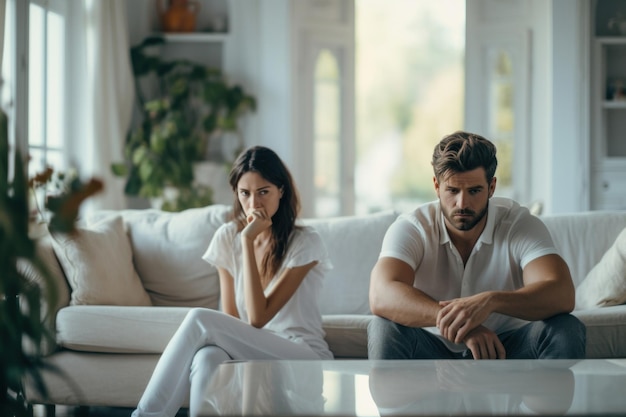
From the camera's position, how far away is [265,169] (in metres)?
2.95

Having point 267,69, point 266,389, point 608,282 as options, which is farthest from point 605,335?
point 267,69

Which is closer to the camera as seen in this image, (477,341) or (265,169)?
(477,341)

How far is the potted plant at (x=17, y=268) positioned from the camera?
1.18 metres

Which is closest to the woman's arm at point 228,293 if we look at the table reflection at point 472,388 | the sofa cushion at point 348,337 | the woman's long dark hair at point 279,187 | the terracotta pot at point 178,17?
the woman's long dark hair at point 279,187

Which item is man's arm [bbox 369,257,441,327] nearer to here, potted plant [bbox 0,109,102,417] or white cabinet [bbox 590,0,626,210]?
potted plant [bbox 0,109,102,417]

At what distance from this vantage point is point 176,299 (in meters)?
3.74

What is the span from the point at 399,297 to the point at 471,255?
1.07 ft

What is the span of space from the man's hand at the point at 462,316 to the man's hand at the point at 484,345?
23 millimetres

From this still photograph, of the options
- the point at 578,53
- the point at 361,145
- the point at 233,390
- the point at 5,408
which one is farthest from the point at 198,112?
the point at 361,145

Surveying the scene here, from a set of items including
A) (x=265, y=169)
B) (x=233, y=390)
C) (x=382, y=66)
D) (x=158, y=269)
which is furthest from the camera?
(x=382, y=66)

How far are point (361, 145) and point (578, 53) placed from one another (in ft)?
27.0

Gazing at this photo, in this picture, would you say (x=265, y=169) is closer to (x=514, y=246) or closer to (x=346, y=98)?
(x=514, y=246)

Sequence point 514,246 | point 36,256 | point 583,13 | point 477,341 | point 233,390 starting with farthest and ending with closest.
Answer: point 583,13, point 514,246, point 477,341, point 233,390, point 36,256

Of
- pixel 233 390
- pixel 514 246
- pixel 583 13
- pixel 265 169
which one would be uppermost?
pixel 583 13
